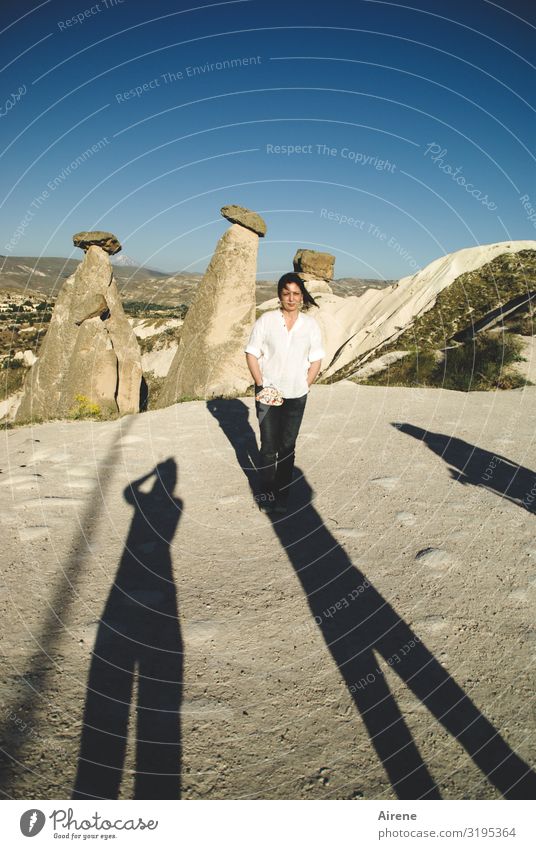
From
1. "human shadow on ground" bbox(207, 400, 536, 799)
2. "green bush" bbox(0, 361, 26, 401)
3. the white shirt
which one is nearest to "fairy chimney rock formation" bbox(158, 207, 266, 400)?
the white shirt

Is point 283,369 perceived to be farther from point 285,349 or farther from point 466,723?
point 466,723

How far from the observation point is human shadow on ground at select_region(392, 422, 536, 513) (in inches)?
182

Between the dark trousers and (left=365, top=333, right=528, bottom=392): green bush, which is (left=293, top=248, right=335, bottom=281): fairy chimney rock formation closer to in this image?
(left=365, top=333, right=528, bottom=392): green bush

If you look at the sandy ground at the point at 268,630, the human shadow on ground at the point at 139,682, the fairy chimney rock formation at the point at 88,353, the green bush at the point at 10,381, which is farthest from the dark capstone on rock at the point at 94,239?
the human shadow on ground at the point at 139,682

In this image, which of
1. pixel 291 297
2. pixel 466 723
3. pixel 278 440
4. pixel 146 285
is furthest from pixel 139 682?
pixel 146 285

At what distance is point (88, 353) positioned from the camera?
11359 millimetres

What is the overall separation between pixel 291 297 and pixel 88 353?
338 inches

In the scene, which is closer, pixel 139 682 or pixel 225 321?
pixel 139 682

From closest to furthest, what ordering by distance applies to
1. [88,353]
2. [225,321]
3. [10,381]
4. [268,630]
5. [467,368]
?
1. [268,630]
2. [467,368]
3. [225,321]
4. [88,353]
5. [10,381]

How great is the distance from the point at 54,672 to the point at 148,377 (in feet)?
61.7

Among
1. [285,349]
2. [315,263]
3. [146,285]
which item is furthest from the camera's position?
[146,285]

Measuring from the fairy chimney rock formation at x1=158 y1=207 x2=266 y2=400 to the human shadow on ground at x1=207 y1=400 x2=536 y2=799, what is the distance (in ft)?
22.0

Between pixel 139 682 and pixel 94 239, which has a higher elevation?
pixel 94 239

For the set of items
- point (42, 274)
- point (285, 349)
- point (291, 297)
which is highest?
point (42, 274)
